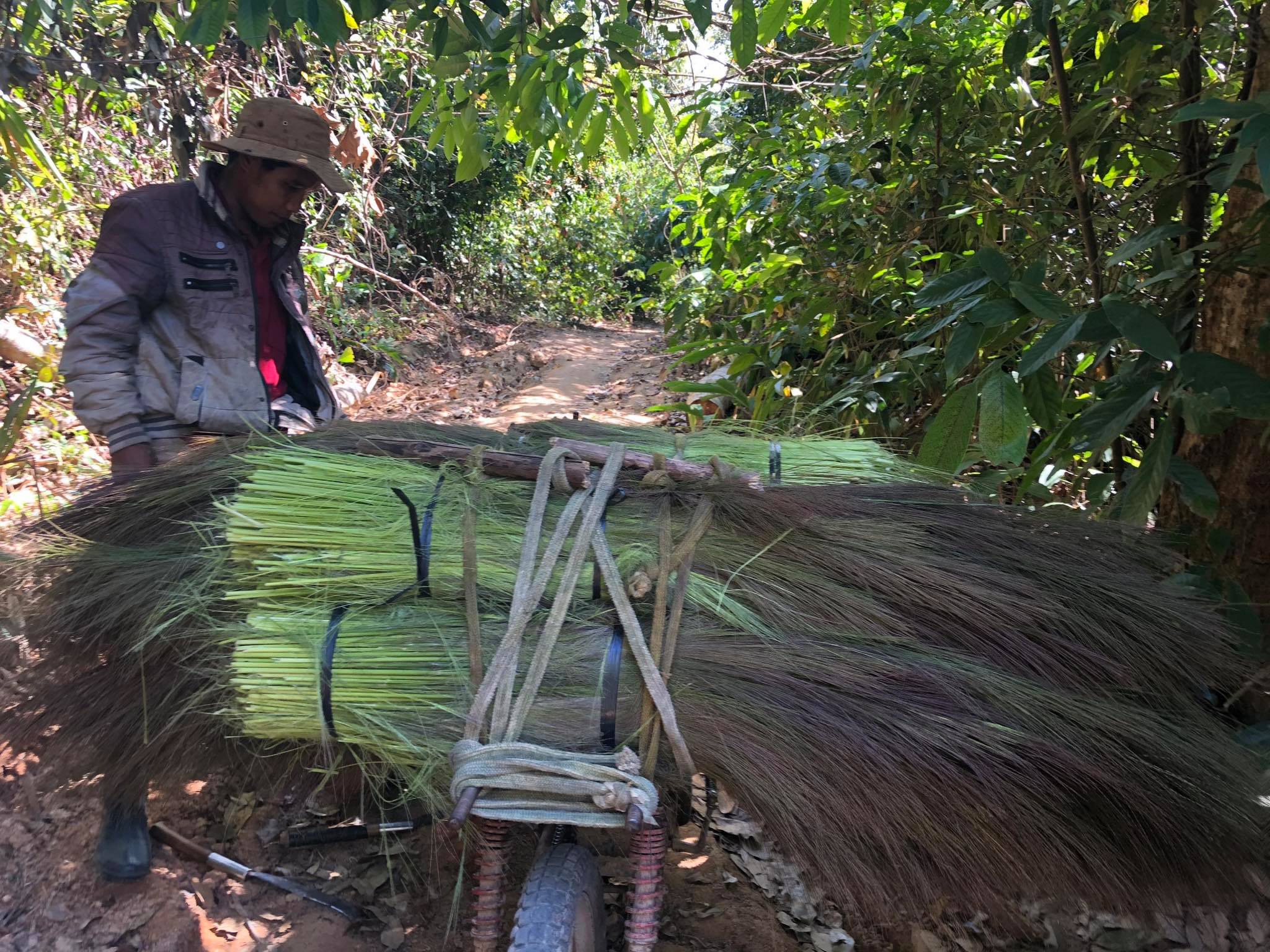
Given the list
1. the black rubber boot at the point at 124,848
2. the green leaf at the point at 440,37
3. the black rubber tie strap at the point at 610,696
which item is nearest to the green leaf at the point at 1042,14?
the green leaf at the point at 440,37

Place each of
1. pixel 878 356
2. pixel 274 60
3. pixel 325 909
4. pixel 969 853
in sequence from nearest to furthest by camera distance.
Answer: pixel 969 853, pixel 325 909, pixel 878 356, pixel 274 60

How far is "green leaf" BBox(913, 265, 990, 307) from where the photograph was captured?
5.33 ft

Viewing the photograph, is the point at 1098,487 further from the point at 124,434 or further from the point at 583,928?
the point at 124,434

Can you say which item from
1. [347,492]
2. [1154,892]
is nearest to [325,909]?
[347,492]

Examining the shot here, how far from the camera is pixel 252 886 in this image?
240 centimetres

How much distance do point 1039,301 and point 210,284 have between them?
2361 millimetres

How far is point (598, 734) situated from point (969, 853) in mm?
615

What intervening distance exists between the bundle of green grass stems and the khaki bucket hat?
129 cm

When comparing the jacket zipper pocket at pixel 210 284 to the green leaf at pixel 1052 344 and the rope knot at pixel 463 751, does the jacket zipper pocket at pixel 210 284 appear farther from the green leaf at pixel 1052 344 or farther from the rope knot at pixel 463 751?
the green leaf at pixel 1052 344

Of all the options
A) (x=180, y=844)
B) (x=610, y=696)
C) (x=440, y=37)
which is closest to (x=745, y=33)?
(x=440, y=37)

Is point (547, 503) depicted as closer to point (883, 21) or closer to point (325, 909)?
point (325, 909)

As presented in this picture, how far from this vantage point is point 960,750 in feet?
4.27

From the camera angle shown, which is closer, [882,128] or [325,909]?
[325,909]

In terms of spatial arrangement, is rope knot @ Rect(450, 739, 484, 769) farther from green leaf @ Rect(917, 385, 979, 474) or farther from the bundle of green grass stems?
green leaf @ Rect(917, 385, 979, 474)
